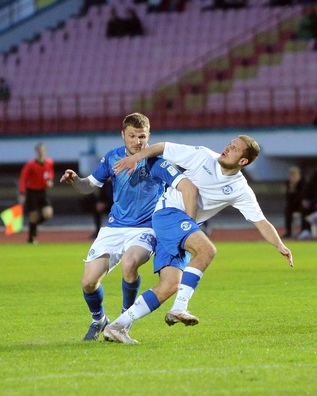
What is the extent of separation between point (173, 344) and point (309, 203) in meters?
17.1

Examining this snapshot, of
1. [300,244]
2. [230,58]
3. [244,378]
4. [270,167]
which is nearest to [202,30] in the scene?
[230,58]

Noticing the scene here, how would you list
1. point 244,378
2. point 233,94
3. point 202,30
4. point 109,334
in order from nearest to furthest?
point 244,378
point 109,334
point 233,94
point 202,30

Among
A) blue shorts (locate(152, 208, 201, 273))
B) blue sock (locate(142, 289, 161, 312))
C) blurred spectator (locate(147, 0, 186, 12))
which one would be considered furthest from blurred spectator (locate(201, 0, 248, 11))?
blue sock (locate(142, 289, 161, 312))

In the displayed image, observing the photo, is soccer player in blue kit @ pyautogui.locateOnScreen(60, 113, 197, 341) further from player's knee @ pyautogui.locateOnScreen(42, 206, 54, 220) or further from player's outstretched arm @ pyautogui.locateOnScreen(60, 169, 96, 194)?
player's knee @ pyautogui.locateOnScreen(42, 206, 54, 220)

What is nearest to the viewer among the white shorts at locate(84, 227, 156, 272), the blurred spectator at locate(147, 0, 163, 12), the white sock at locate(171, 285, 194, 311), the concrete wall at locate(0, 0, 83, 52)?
the white sock at locate(171, 285, 194, 311)

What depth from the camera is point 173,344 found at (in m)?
7.96

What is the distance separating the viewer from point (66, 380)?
20.8 ft

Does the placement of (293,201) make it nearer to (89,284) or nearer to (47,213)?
(47,213)

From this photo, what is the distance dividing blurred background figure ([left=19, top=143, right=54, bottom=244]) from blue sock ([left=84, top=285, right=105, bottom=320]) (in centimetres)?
1390

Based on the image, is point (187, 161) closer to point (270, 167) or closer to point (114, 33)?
point (270, 167)

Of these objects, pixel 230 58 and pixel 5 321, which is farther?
pixel 230 58

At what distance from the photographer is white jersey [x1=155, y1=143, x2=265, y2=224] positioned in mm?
8203

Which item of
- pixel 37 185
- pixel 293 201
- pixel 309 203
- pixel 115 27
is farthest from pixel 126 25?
pixel 37 185

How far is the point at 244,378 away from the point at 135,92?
25.8m
